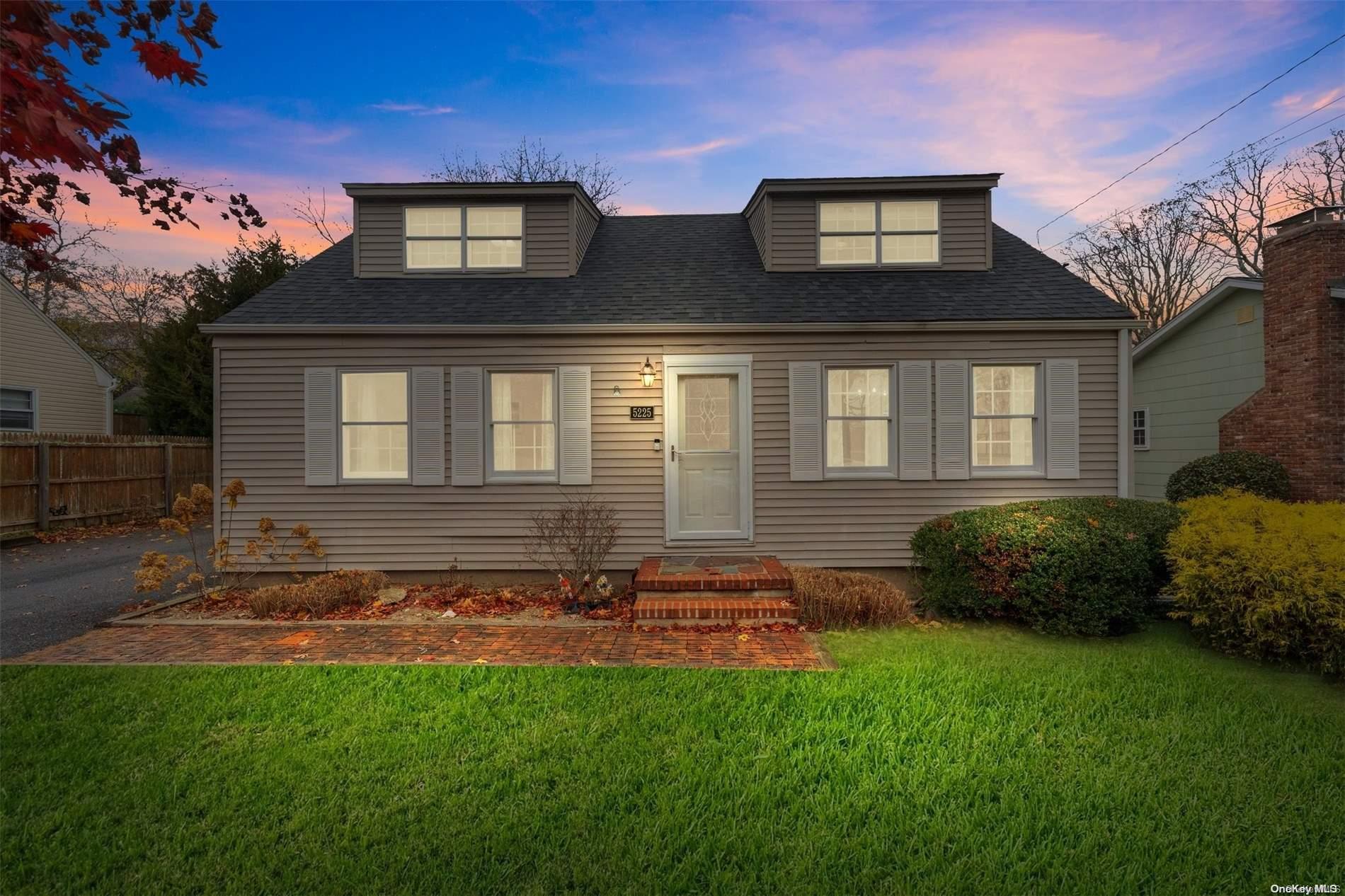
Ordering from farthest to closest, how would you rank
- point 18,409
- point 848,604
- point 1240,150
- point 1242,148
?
point 1240,150
point 1242,148
point 18,409
point 848,604

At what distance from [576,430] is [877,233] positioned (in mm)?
5146

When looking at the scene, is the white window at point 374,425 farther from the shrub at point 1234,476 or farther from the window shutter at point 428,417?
the shrub at point 1234,476

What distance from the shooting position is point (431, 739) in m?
3.56

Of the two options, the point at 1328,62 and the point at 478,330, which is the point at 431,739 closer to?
the point at 478,330

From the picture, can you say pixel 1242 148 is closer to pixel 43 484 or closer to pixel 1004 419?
pixel 1004 419

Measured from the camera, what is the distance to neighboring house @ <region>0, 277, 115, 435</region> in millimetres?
14625

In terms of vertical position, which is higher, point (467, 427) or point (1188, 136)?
point (1188, 136)

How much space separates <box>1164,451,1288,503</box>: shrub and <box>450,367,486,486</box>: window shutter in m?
10.0

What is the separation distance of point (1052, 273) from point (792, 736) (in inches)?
312

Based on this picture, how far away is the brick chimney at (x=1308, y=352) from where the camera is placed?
8.89 m

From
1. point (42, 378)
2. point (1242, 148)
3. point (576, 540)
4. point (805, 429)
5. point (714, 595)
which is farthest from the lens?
point (1242, 148)

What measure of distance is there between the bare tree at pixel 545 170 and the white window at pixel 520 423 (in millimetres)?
15588

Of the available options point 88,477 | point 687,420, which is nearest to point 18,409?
Result: point 88,477

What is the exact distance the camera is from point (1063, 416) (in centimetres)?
777
